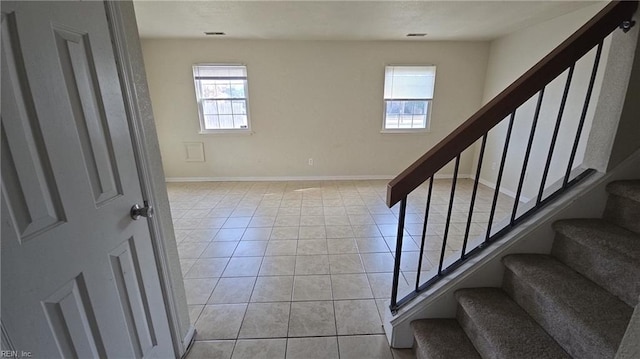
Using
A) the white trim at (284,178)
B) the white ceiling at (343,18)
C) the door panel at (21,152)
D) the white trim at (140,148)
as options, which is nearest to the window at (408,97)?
the white ceiling at (343,18)

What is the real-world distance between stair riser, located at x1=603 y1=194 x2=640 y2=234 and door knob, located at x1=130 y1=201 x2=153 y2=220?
2040mm

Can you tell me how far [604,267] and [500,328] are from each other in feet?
1.50

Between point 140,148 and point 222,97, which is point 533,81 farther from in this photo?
point 222,97

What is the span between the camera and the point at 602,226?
112cm

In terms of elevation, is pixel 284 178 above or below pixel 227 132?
below

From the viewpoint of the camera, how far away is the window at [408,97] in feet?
14.9

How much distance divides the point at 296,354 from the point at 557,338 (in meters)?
1.22

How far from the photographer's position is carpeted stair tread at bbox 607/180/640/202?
1.03 meters

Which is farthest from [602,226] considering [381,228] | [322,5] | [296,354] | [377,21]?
[377,21]

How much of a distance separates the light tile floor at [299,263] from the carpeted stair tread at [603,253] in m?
0.49

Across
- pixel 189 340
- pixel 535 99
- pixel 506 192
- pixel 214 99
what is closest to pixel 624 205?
pixel 189 340

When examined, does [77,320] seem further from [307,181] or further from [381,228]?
[307,181]

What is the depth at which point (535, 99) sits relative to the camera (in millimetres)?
3451

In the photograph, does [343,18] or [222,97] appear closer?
[343,18]
